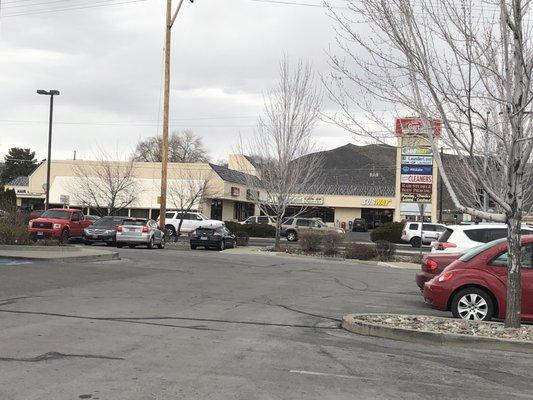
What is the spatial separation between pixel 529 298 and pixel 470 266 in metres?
1.05

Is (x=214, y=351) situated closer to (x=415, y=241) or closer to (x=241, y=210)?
(x=415, y=241)

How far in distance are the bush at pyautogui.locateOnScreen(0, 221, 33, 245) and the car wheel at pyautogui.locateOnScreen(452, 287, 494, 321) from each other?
16.5m

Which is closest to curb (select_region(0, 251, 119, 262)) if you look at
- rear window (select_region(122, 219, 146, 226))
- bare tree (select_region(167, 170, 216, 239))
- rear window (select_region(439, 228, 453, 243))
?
rear window (select_region(122, 219, 146, 226))

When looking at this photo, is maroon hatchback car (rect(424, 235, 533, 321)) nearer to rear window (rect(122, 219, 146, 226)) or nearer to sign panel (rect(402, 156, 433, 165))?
rear window (rect(122, 219, 146, 226))

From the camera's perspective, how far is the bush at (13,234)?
20980 millimetres

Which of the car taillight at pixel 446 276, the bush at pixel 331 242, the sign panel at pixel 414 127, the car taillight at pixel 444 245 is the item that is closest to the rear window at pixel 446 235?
the car taillight at pixel 444 245

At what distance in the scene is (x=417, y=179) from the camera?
31.4 metres

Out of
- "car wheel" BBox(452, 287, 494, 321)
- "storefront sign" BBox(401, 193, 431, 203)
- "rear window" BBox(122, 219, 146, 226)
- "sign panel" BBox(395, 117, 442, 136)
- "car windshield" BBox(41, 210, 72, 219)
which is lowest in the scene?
"car wheel" BBox(452, 287, 494, 321)

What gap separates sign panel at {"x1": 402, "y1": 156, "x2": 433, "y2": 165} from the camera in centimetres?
3137

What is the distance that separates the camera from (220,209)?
192ft

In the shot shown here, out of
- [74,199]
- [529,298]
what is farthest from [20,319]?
[74,199]

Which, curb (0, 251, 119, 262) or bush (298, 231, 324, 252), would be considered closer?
curb (0, 251, 119, 262)

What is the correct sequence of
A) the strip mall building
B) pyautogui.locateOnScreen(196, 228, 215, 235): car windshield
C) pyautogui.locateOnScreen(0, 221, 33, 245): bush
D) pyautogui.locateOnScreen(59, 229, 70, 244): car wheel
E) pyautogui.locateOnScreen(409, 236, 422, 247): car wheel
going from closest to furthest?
pyautogui.locateOnScreen(0, 221, 33, 245): bush → pyautogui.locateOnScreen(59, 229, 70, 244): car wheel → pyautogui.locateOnScreen(196, 228, 215, 235): car windshield → pyautogui.locateOnScreen(409, 236, 422, 247): car wheel → the strip mall building

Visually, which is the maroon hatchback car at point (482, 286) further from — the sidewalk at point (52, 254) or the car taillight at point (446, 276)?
the sidewalk at point (52, 254)
